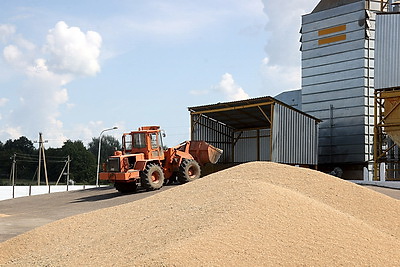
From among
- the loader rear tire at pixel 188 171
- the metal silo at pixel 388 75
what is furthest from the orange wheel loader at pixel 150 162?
the metal silo at pixel 388 75

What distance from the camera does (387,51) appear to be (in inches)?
1036

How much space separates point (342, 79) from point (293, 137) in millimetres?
7562

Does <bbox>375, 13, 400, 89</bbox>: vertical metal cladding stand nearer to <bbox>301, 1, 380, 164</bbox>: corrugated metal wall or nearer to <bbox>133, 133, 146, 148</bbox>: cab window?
<bbox>301, 1, 380, 164</bbox>: corrugated metal wall

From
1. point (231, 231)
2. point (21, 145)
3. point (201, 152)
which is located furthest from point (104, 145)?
point (231, 231)

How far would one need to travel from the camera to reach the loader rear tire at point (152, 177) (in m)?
19.4

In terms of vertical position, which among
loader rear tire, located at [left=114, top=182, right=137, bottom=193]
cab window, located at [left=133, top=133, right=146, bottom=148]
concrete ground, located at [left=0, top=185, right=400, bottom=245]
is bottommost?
concrete ground, located at [left=0, top=185, right=400, bottom=245]

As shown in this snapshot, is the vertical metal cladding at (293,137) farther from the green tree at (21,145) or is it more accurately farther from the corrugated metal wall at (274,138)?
the green tree at (21,145)

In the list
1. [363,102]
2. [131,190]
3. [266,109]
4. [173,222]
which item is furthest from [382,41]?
[173,222]

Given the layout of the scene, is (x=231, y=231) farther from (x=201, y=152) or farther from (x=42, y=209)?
(x=201, y=152)

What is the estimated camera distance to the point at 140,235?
28.2 feet

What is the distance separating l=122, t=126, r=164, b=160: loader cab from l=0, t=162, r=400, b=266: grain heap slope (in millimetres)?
8117

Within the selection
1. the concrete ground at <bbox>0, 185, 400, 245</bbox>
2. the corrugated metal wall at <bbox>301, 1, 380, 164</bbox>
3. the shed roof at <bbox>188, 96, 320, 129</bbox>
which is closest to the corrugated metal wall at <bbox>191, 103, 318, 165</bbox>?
the shed roof at <bbox>188, 96, 320, 129</bbox>

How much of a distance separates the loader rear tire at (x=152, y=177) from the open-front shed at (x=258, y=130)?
665 cm

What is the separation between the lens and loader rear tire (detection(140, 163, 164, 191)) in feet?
63.6
